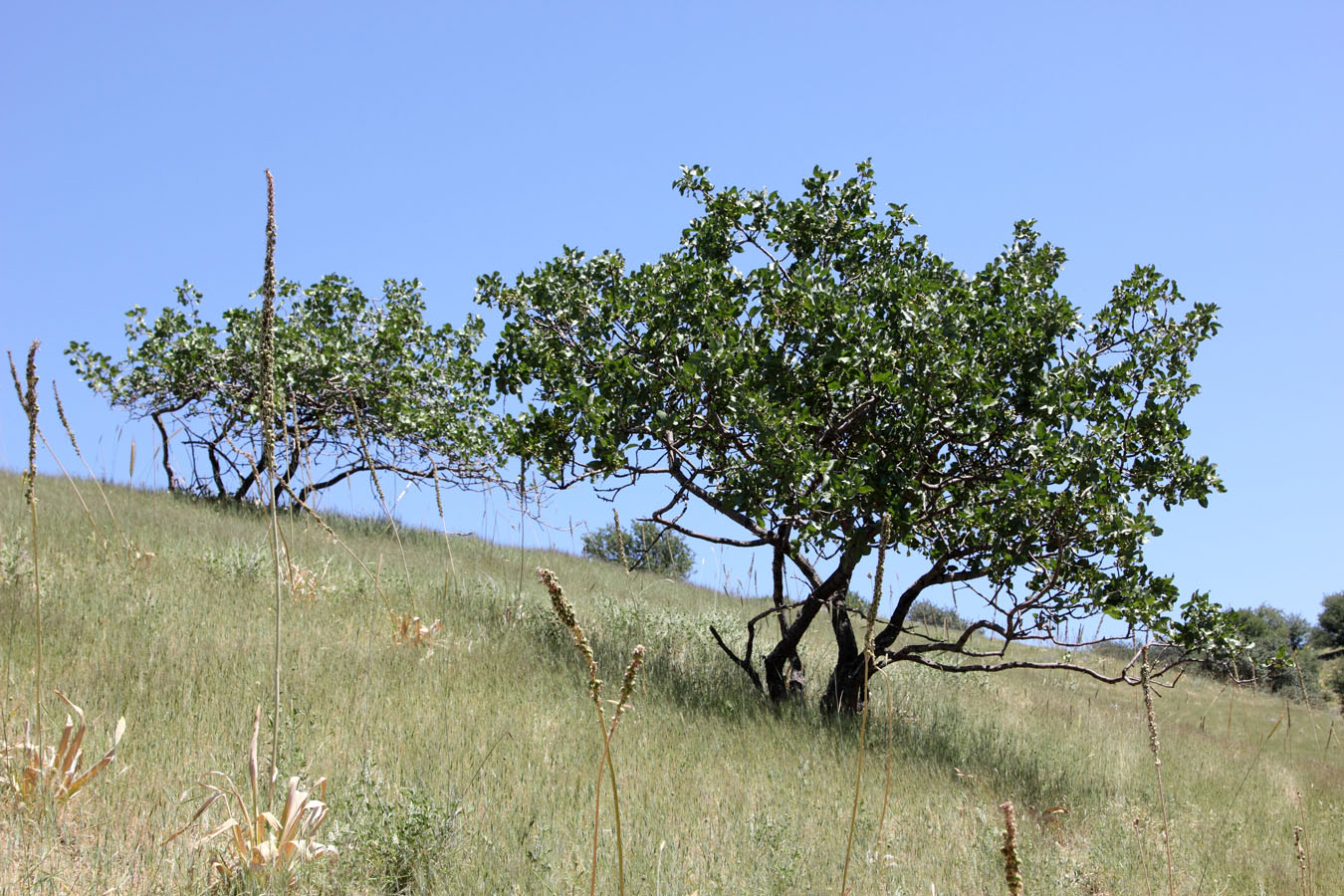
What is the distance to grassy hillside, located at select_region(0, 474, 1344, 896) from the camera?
14.2ft

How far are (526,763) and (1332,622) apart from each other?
40.5 metres

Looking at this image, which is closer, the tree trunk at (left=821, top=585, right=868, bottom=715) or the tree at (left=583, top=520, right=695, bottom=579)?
the tree trunk at (left=821, top=585, right=868, bottom=715)

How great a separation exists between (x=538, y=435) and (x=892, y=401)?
3.42 meters

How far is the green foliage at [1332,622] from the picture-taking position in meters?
35.4

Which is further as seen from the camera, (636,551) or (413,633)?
(636,551)

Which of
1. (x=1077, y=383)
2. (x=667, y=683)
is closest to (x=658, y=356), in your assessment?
(x=667, y=683)

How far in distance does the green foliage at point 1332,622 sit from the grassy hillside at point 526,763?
95.2 feet

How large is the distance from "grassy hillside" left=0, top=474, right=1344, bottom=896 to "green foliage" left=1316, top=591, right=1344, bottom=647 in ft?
95.2

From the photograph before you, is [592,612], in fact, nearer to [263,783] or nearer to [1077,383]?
[1077,383]

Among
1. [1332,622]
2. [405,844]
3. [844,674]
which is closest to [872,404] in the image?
[844,674]

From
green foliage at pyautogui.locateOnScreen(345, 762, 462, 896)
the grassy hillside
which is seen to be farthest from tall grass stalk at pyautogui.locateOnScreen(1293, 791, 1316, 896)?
green foliage at pyautogui.locateOnScreen(345, 762, 462, 896)

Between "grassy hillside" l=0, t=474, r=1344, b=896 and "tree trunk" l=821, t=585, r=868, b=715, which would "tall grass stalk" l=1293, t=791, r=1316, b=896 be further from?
"tree trunk" l=821, t=585, r=868, b=715

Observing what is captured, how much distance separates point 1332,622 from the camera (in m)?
35.9

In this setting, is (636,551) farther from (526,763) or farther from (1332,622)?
(1332,622)
